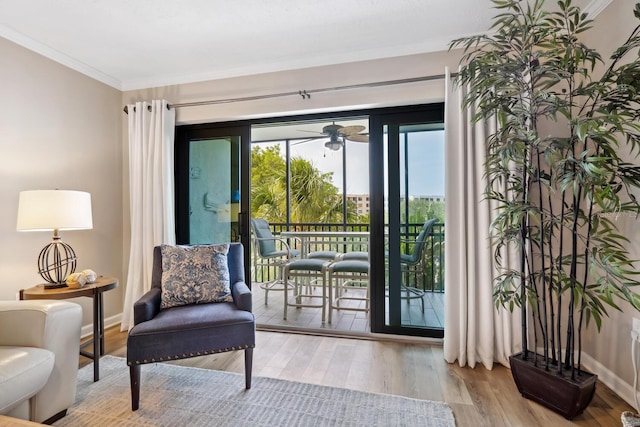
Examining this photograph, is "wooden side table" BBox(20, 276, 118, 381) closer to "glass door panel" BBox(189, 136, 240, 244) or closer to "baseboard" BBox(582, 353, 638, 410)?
"glass door panel" BBox(189, 136, 240, 244)

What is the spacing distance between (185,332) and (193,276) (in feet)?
1.64

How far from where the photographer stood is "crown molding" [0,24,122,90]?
2377 millimetres

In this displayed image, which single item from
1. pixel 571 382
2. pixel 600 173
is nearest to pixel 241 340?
pixel 571 382

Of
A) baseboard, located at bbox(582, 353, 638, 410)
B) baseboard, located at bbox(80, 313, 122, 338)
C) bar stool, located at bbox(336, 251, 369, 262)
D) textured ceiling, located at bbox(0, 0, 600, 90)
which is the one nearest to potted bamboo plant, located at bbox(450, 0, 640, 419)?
baseboard, located at bbox(582, 353, 638, 410)

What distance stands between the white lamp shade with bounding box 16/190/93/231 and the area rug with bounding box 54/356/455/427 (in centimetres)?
107

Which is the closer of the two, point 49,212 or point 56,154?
point 49,212

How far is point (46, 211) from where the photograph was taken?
2.12m

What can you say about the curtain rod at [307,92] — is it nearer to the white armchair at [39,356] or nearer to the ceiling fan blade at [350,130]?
the ceiling fan blade at [350,130]

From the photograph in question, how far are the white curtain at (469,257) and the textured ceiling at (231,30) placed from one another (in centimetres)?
46

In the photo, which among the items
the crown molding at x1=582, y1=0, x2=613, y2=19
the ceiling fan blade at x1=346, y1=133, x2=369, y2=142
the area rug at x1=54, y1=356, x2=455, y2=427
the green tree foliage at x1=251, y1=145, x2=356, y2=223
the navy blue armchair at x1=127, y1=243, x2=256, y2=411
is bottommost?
the area rug at x1=54, y1=356, x2=455, y2=427

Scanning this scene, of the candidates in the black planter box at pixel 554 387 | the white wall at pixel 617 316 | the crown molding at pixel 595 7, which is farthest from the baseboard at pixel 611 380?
the crown molding at pixel 595 7

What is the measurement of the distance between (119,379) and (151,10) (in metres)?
2.54

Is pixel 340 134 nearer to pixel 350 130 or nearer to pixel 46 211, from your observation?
pixel 350 130

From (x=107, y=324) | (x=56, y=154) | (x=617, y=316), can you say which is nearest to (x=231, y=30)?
(x=56, y=154)
